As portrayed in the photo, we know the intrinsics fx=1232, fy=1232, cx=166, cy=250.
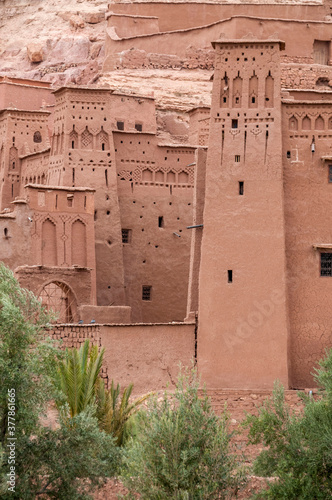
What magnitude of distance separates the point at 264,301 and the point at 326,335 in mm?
1982

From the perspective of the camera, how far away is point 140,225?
134ft

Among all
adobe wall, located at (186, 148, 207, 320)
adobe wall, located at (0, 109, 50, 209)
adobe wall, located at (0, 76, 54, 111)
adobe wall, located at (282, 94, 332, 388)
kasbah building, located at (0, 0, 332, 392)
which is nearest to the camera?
kasbah building, located at (0, 0, 332, 392)

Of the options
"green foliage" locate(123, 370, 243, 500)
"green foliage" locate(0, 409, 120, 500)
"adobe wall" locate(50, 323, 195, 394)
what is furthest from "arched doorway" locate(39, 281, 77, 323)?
"green foliage" locate(123, 370, 243, 500)

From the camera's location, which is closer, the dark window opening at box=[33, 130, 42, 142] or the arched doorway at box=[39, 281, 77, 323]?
the arched doorway at box=[39, 281, 77, 323]

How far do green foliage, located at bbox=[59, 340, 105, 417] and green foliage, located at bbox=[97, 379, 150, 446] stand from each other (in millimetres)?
255

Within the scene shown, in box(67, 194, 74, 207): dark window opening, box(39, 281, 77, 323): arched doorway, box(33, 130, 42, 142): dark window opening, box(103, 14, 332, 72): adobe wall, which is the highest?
box(103, 14, 332, 72): adobe wall

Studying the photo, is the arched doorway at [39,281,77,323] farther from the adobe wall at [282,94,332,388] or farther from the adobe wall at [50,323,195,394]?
the adobe wall at [282,94,332,388]

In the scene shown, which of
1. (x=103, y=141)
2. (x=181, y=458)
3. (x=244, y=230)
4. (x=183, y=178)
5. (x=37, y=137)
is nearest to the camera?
(x=181, y=458)

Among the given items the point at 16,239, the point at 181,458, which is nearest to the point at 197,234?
the point at 16,239

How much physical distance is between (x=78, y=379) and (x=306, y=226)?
326 inches

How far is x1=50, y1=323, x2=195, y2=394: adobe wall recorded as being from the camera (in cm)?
3294

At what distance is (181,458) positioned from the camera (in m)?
24.3

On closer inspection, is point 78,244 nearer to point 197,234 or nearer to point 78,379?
point 197,234

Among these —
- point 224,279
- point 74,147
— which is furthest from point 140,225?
point 224,279
